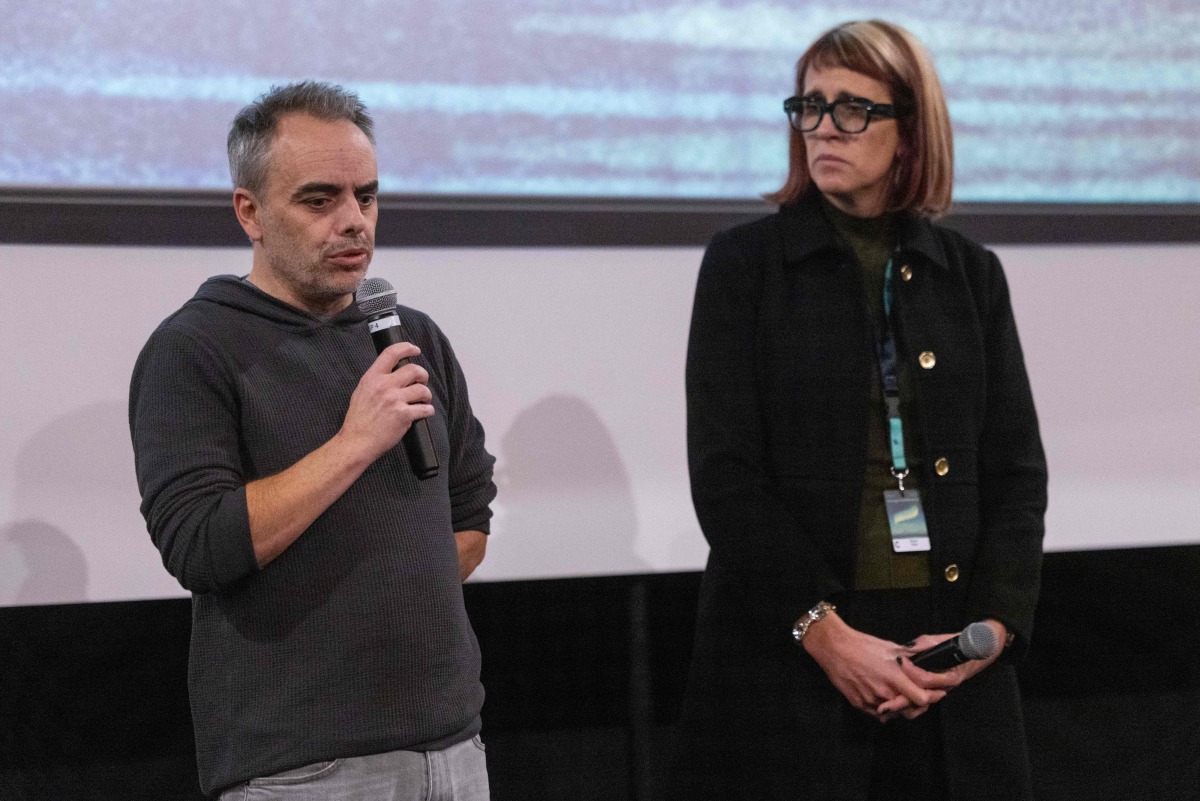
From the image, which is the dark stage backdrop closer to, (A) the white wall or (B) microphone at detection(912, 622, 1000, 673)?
(A) the white wall

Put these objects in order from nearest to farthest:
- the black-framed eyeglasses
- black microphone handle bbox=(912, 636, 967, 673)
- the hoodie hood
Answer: the hoodie hood < black microphone handle bbox=(912, 636, 967, 673) < the black-framed eyeglasses

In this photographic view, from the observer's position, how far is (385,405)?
53.3 inches

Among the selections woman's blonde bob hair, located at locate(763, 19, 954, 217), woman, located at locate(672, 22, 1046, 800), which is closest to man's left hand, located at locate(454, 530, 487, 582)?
woman, located at locate(672, 22, 1046, 800)

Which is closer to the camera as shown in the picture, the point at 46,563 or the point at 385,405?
the point at 385,405

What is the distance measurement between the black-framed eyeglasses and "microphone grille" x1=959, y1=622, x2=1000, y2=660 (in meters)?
0.71

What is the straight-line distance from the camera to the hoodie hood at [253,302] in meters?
1.50

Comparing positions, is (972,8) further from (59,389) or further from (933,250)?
(59,389)

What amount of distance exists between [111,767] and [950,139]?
1.79m

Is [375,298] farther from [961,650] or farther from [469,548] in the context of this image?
[961,650]

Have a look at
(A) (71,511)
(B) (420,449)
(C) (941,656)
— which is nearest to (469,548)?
(B) (420,449)

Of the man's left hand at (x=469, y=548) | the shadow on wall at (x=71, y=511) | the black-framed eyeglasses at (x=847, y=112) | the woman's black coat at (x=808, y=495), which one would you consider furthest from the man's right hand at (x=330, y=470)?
the shadow on wall at (x=71, y=511)

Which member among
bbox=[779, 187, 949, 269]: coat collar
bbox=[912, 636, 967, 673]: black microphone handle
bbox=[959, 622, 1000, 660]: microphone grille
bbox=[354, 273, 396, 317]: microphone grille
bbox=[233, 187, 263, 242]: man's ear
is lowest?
bbox=[912, 636, 967, 673]: black microphone handle

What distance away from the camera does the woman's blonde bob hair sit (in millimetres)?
1810

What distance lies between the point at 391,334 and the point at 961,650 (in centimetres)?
81
